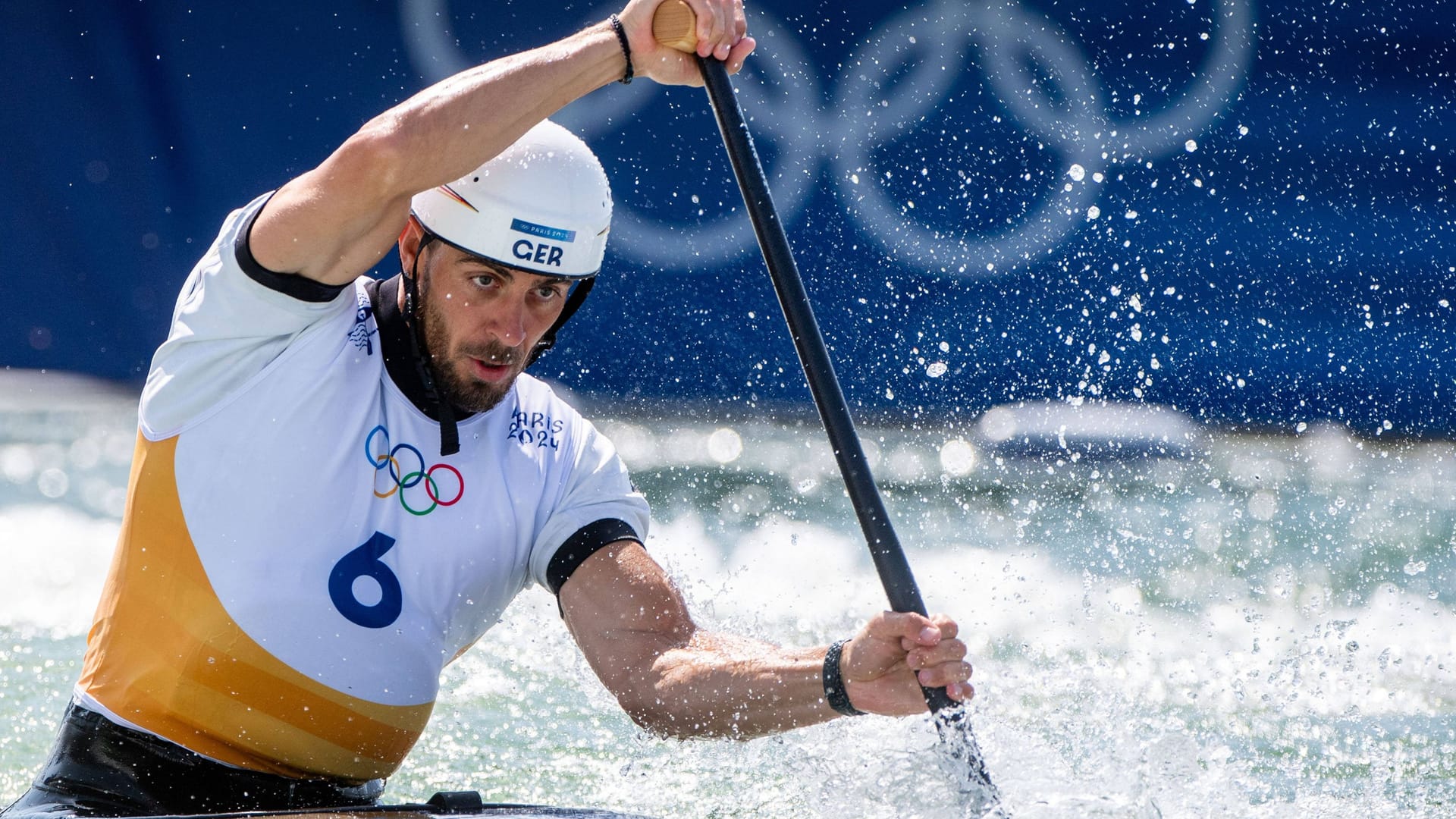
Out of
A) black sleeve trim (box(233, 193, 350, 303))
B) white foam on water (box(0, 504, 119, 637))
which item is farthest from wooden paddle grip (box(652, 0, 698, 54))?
white foam on water (box(0, 504, 119, 637))

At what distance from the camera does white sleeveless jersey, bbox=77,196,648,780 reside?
8.55ft

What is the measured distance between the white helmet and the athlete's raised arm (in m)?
0.14

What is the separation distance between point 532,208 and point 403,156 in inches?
12.8

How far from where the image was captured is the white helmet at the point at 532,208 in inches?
106

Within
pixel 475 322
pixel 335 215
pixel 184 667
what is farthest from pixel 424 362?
pixel 184 667

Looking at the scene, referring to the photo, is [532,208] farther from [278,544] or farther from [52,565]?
[52,565]

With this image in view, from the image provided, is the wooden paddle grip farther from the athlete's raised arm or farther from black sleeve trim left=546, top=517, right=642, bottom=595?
black sleeve trim left=546, top=517, right=642, bottom=595

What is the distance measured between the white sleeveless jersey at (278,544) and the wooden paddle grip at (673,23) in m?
0.71

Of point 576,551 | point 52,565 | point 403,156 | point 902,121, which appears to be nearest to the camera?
point 403,156

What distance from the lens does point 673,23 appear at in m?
2.67

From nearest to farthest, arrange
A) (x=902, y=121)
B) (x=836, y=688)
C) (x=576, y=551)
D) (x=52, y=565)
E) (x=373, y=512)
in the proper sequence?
(x=836, y=688) < (x=373, y=512) < (x=576, y=551) < (x=52, y=565) < (x=902, y=121)

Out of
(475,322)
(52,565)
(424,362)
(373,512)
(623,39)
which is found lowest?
(52,565)

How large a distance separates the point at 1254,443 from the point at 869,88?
2.39 m

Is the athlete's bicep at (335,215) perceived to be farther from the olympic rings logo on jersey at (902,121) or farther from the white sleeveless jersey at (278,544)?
the olympic rings logo on jersey at (902,121)
